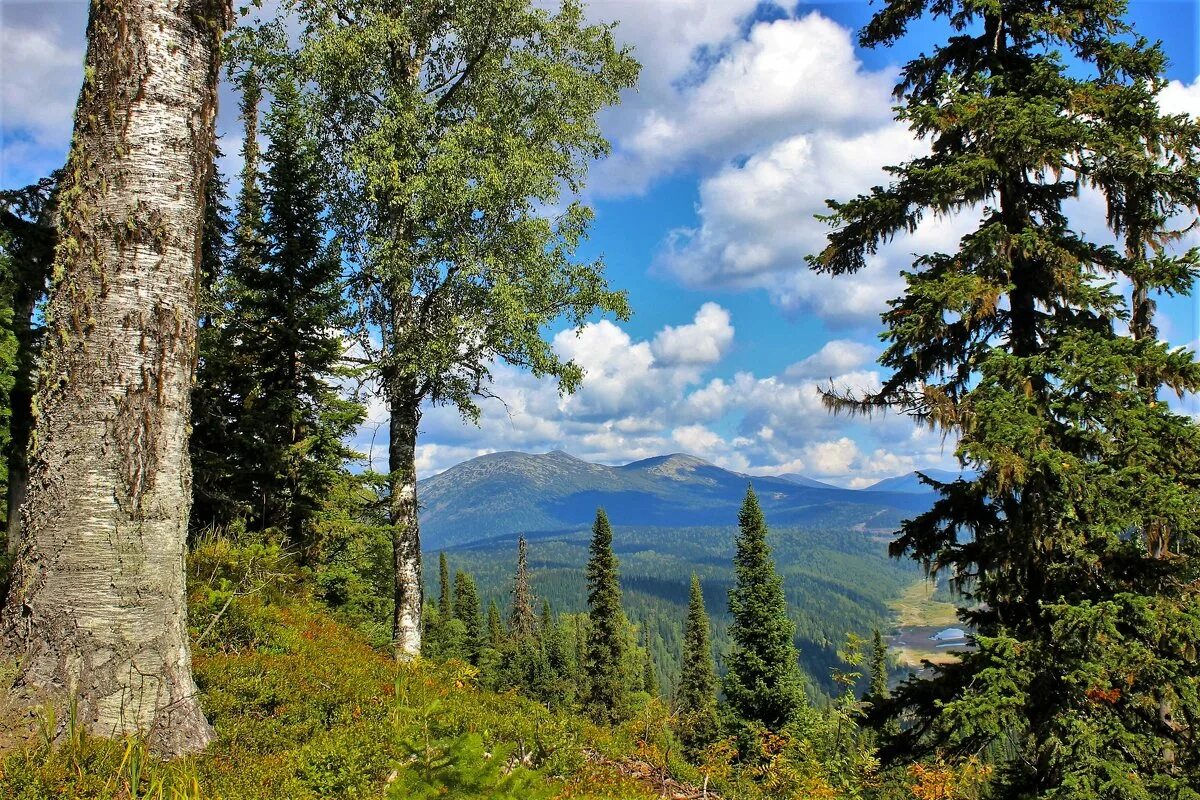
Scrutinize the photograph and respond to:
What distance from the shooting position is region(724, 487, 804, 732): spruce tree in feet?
97.1

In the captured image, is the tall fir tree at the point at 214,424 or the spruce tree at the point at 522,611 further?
the spruce tree at the point at 522,611

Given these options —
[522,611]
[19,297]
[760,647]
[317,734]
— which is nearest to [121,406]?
[317,734]

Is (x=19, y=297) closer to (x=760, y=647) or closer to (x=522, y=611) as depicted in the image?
(x=760, y=647)

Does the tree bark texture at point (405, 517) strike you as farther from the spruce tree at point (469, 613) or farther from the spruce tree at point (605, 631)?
the spruce tree at point (469, 613)

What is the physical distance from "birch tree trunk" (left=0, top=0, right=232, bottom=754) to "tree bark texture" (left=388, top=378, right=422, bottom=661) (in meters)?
5.81

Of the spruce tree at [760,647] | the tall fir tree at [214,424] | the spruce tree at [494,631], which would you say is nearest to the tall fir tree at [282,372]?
the tall fir tree at [214,424]

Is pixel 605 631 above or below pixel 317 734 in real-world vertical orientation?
below

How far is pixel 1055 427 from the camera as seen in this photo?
24.0ft

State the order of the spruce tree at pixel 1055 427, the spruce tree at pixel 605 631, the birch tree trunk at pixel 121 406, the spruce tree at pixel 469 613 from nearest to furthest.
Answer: the birch tree trunk at pixel 121 406, the spruce tree at pixel 1055 427, the spruce tree at pixel 605 631, the spruce tree at pixel 469 613

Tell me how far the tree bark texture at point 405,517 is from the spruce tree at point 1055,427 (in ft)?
23.8

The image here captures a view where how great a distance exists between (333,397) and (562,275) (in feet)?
18.2

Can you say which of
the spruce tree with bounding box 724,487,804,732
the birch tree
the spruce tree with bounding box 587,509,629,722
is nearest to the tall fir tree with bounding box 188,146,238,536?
the birch tree

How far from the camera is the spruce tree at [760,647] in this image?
29.6 m

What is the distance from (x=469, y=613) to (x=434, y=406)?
52528 mm
